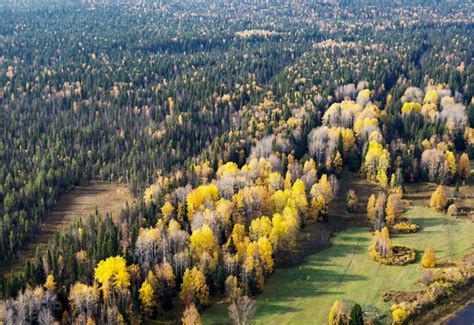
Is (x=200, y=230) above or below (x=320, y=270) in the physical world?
above

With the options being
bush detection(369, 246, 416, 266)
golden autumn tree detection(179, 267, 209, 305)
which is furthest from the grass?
golden autumn tree detection(179, 267, 209, 305)

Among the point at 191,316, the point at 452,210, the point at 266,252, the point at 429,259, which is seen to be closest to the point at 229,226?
the point at 266,252

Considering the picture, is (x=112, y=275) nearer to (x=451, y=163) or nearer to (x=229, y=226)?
(x=229, y=226)

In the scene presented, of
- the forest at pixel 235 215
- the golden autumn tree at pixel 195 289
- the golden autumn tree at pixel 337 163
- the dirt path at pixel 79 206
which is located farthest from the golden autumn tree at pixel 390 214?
the dirt path at pixel 79 206

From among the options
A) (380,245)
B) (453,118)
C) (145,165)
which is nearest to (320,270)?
(380,245)

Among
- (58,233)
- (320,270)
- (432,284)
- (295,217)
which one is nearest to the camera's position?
(432,284)

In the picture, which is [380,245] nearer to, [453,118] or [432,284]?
[432,284]

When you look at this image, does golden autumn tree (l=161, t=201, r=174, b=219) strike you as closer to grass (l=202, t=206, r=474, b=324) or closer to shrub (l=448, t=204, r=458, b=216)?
grass (l=202, t=206, r=474, b=324)
